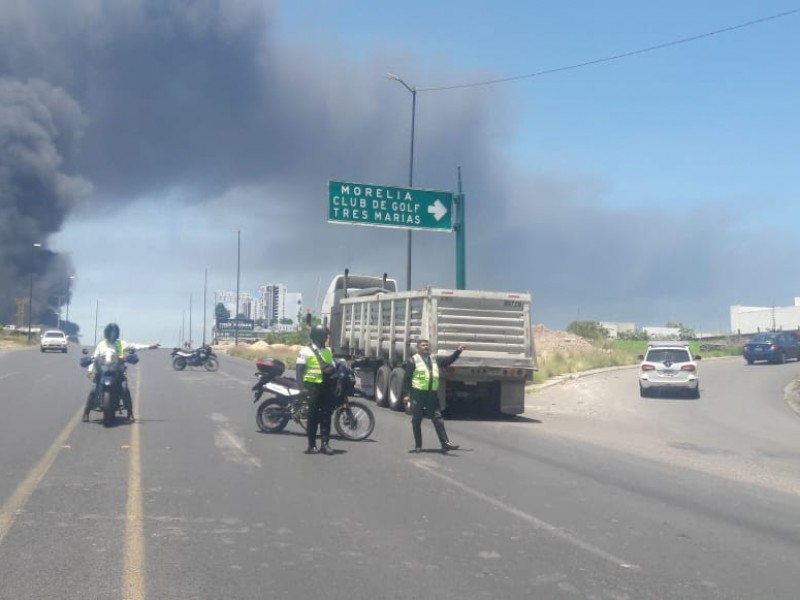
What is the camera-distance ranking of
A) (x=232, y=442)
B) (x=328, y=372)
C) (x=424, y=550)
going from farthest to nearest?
1. (x=232, y=442)
2. (x=328, y=372)
3. (x=424, y=550)

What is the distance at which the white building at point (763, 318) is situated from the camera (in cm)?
9638

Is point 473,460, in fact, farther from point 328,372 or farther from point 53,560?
point 53,560

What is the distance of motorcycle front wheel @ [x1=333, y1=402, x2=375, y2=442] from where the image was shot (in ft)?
47.2

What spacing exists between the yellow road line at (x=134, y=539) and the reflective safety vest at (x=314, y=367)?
2.51 m

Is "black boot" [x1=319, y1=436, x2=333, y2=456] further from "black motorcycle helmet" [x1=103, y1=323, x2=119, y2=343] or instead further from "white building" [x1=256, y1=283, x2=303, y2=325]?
"white building" [x1=256, y1=283, x2=303, y2=325]

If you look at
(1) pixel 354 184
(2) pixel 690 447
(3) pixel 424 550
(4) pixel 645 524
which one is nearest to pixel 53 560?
(3) pixel 424 550

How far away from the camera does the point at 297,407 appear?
1448cm

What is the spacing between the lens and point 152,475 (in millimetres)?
10547

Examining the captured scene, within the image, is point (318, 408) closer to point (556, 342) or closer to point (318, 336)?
point (318, 336)

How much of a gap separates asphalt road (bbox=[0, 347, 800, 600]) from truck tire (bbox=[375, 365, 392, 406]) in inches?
176

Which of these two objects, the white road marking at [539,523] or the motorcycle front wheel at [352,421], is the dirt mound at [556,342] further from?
the white road marking at [539,523]

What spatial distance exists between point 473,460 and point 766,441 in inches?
318

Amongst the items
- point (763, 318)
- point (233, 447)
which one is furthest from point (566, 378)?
point (763, 318)

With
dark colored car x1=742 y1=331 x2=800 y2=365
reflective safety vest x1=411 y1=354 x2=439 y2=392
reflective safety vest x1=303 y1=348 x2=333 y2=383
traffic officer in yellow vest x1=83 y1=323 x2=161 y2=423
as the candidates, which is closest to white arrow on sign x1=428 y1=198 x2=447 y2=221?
traffic officer in yellow vest x1=83 y1=323 x2=161 y2=423
